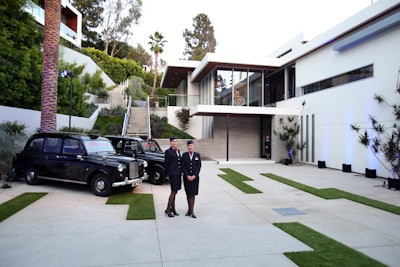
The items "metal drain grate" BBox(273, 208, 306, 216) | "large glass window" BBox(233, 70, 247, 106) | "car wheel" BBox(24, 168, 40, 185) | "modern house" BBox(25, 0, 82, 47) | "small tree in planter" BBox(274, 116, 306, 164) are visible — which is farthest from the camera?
"modern house" BBox(25, 0, 82, 47)

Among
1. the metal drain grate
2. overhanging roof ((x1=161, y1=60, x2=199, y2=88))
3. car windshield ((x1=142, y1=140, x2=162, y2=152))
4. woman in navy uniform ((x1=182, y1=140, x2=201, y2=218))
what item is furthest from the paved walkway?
overhanging roof ((x1=161, y1=60, x2=199, y2=88))

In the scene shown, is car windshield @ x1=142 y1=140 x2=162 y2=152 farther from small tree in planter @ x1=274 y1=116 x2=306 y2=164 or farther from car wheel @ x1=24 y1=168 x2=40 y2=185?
small tree in planter @ x1=274 y1=116 x2=306 y2=164

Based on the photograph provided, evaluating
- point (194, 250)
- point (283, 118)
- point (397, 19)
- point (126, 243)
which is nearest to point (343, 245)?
point (194, 250)

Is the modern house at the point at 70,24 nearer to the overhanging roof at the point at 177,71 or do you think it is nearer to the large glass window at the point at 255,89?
the overhanging roof at the point at 177,71

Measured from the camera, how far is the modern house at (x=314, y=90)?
11852mm

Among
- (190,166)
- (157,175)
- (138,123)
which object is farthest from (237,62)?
(190,166)

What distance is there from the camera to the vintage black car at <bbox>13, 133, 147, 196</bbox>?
302 inches

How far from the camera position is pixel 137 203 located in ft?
23.3

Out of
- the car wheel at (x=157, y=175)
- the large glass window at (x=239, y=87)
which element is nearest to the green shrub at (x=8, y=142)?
the car wheel at (x=157, y=175)

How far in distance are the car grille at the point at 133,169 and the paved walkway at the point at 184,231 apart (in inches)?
30.5

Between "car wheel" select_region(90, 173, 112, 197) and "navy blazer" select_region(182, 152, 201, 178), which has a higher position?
"navy blazer" select_region(182, 152, 201, 178)

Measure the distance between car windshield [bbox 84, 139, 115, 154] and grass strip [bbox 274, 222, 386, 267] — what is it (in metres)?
5.97

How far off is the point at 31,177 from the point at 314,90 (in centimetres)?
1467

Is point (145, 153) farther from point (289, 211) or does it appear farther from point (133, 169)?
point (289, 211)
